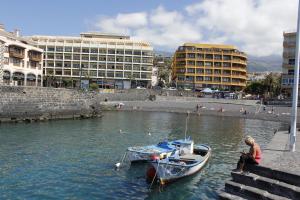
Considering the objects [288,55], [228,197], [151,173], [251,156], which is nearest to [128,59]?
[288,55]

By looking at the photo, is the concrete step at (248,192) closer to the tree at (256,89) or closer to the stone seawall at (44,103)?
the stone seawall at (44,103)

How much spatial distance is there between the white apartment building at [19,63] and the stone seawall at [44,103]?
19328mm

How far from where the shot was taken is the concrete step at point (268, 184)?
53.6 feet

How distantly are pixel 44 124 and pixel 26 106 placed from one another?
6.88 meters

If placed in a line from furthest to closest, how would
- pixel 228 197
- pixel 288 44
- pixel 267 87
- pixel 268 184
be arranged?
1. pixel 267 87
2. pixel 288 44
3. pixel 228 197
4. pixel 268 184

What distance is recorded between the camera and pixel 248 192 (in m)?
17.4

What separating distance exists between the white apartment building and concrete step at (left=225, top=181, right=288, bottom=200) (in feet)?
247

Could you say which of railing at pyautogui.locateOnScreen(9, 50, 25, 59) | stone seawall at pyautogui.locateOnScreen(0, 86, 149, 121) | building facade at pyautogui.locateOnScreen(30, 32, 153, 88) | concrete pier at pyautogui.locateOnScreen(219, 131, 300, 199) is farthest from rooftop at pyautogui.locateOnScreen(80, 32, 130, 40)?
concrete pier at pyautogui.locateOnScreen(219, 131, 300, 199)

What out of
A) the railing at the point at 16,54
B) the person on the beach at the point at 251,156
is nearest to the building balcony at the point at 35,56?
the railing at the point at 16,54

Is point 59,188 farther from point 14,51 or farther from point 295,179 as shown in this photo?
point 14,51

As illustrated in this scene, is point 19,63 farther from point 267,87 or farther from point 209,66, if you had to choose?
point 267,87

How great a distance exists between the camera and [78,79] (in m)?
148

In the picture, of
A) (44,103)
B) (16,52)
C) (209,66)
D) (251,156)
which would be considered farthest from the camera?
(209,66)

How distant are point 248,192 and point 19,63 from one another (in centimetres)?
8682
